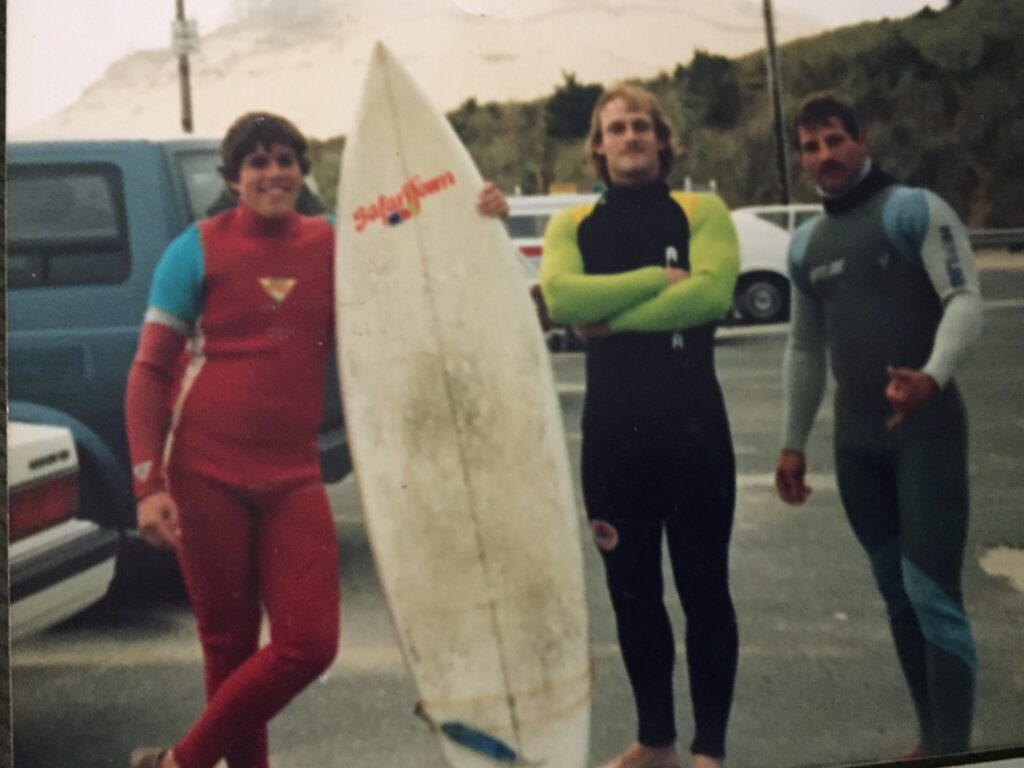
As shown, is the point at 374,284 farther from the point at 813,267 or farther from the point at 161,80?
the point at 813,267

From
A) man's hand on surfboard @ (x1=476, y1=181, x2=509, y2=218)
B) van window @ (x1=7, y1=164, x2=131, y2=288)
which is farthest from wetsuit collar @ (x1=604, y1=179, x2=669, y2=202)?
van window @ (x1=7, y1=164, x2=131, y2=288)

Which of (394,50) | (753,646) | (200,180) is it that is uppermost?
(394,50)

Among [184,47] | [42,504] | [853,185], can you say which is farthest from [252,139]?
[853,185]

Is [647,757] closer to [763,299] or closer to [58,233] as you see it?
[763,299]

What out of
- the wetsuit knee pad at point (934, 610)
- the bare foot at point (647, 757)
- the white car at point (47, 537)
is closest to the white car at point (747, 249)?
the wetsuit knee pad at point (934, 610)

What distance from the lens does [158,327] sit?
2357 millimetres

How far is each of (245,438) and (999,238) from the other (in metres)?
2.04

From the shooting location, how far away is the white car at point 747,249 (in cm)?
247

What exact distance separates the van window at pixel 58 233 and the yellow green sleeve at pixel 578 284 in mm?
1017

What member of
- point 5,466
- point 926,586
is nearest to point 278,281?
point 5,466

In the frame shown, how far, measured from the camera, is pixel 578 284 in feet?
8.07

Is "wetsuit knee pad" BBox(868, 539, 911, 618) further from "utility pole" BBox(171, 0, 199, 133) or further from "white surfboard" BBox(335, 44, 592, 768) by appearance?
"utility pole" BBox(171, 0, 199, 133)

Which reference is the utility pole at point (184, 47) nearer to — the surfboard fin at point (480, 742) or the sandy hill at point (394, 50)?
the sandy hill at point (394, 50)

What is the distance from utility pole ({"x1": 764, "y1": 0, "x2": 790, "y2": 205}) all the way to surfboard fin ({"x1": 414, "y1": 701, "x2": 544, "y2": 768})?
1.55 metres
